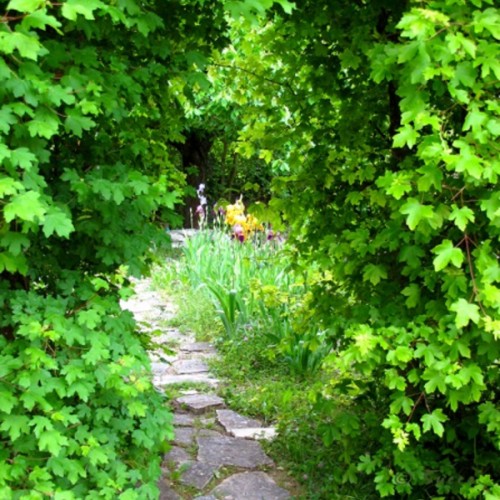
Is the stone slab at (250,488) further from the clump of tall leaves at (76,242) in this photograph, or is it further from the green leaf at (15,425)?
the green leaf at (15,425)

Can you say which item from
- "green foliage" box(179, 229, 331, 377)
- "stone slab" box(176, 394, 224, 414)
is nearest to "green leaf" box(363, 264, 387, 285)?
"green foliage" box(179, 229, 331, 377)

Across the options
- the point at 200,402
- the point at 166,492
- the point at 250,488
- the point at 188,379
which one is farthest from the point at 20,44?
the point at 188,379

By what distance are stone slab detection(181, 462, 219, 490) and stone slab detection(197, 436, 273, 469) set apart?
6cm

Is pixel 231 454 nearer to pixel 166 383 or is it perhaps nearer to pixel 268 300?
pixel 268 300

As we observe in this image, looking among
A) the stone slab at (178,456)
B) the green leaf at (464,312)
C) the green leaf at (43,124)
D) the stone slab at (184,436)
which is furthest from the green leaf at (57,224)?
the stone slab at (184,436)

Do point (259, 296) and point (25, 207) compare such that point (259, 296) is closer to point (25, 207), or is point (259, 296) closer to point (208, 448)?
point (208, 448)

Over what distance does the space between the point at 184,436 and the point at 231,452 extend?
36 cm

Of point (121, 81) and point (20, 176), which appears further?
point (121, 81)

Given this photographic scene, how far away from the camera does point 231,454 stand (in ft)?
12.5

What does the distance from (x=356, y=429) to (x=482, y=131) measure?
1.66 meters

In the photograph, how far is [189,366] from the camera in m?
5.43

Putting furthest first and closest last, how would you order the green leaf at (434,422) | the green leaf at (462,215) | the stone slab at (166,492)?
the stone slab at (166,492) < the green leaf at (434,422) < the green leaf at (462,215)

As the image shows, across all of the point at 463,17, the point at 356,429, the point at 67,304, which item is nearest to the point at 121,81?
the point at 67,304

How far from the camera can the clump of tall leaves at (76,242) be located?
6.83 ft
